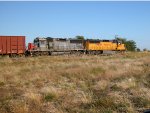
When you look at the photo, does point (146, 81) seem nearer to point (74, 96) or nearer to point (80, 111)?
point (74, 96)

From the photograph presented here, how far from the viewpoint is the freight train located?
39188 mm

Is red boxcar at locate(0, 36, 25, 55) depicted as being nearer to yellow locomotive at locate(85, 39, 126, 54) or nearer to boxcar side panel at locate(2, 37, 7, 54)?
boxcar side panel at locate(2, 37, 7, 54)

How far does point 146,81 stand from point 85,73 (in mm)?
5117

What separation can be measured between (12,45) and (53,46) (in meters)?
7.94

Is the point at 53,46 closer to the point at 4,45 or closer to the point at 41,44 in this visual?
the point at 41,44

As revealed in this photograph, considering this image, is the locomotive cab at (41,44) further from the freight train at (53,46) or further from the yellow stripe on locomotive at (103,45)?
the yellow stripe on locomotive at (103,45)

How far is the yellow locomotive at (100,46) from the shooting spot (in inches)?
1986

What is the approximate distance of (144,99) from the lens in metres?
10.2

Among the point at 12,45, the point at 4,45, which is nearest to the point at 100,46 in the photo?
the point at 12,45

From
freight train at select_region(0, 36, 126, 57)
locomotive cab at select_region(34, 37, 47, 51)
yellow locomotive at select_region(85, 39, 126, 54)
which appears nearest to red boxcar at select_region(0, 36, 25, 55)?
freight train at select_region(0, 36, 126, 57)

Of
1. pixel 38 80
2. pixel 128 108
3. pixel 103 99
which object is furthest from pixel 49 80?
pixel 128 108

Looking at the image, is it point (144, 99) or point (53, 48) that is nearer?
point (144, 99)

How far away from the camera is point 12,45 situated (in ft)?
128

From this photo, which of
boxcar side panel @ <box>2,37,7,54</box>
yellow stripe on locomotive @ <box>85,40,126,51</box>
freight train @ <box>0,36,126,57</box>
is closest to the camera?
boxcar side panel @ <box>2,37,7,54</box>
